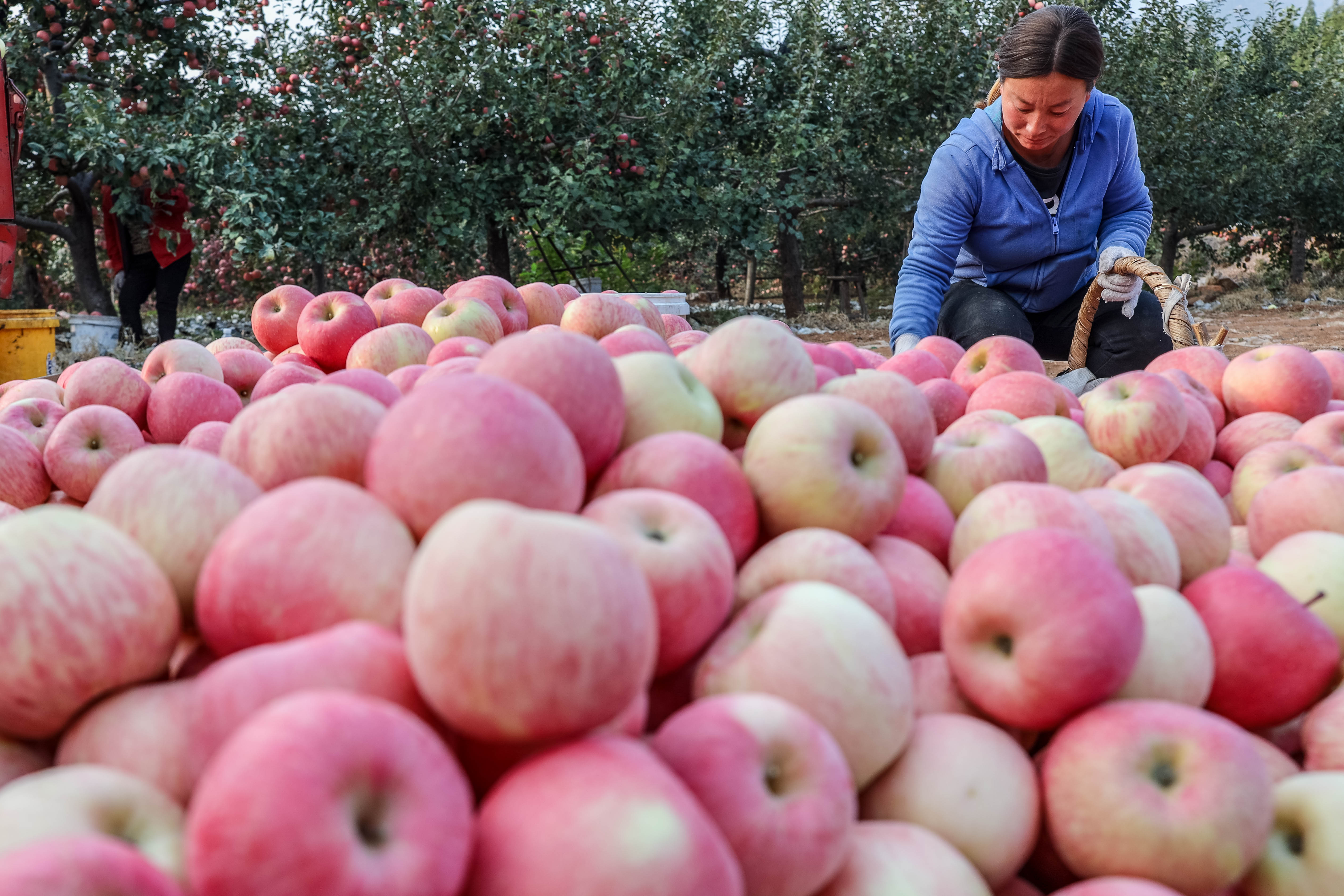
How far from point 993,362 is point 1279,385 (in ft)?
1.84

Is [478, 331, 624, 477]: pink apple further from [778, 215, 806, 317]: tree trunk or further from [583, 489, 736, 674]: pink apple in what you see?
[778, 215, 806, 317]: tree trunk

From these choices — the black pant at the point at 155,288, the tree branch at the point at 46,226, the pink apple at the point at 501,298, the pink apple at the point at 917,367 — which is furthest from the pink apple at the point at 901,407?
the tree branch at the point at 46,226

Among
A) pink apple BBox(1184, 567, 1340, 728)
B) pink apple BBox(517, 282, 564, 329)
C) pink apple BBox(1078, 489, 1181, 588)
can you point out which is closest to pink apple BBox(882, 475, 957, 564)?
pink apple BBox(1078, 489, 1181, 588)

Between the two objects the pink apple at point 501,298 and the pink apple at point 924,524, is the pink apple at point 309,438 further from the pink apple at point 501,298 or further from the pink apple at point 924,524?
the pink apple at point 501,298

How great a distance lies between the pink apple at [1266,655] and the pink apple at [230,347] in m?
1.99

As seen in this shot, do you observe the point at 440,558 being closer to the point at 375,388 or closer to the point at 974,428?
the point at 375,388

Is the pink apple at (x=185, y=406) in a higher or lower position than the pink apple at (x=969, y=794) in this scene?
higher

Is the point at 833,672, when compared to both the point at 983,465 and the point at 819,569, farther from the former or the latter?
the point at 983,465

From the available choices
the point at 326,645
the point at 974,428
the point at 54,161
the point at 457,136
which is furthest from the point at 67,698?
the point at 54,161

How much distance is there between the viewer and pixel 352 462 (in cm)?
104

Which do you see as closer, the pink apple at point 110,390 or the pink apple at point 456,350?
the pink apple at point 456,350

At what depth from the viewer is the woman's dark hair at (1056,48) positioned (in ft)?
9.39

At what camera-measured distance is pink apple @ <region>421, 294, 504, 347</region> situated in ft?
7.02

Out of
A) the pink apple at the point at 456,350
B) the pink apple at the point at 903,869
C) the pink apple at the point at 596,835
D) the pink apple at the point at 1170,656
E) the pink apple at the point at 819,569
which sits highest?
the pink apple at the point at 456,350
